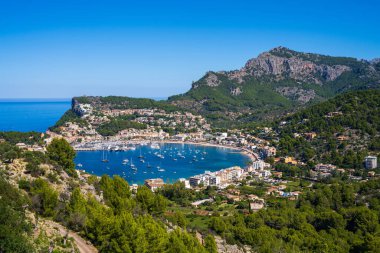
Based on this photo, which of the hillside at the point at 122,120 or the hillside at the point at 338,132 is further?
the hillside at the point at 122,120

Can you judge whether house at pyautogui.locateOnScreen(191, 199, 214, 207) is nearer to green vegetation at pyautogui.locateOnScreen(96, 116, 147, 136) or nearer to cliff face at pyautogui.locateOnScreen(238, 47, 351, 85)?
green vegetation at pyautogui.locateOnScreen(96, 116, 147, 136)

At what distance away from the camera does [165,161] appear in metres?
76.4

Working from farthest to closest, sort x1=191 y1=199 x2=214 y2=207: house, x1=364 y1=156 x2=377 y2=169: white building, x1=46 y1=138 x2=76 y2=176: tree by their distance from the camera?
x1=364 y1=156 x2=377 y2=169: white building, x1=191 y1=199 x2=214 y2=207: house, x1=46 y1=138 x2=76 y2=176: tree

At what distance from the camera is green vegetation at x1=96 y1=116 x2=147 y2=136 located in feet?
341

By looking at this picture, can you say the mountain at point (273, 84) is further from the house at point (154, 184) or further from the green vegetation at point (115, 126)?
the house at point (154, 184)

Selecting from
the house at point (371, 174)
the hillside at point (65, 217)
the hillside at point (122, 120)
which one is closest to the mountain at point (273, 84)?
the hillside at point (122, 120)

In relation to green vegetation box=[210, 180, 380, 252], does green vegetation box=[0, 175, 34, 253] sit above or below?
above

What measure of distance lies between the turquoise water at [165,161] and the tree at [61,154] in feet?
87.4

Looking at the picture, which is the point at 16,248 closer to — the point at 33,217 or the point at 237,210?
the point at 33,217

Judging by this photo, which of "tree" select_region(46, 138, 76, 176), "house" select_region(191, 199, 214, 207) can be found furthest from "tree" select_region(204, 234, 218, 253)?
"house" select_region(191, 199, 214, 207)

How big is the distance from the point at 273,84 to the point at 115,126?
91.4 metres

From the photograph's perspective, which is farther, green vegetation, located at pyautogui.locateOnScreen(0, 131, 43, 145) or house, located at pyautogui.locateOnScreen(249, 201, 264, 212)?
green vegetation, located at pyautogui.locateOnScreen(0, 131, 43, 145)

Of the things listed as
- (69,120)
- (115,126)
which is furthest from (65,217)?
(69,120)

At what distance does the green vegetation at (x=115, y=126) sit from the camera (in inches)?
4092
